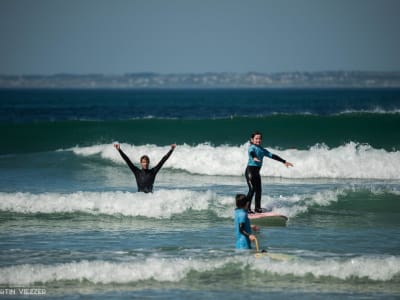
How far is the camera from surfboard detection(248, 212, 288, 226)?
1483 centimetres

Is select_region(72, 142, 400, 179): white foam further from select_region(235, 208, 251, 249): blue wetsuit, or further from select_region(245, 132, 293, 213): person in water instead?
select_region(235, 208, 251, 249): blue wetsuit

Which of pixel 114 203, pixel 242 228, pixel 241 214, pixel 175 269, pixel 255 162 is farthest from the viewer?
pixel 114 203

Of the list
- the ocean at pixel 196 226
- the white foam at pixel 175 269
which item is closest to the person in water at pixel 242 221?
the ocean at pixel 196 226

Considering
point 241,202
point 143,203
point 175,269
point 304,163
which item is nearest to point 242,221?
point 241,202

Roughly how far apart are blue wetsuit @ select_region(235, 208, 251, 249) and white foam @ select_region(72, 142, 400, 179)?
11.4 meters

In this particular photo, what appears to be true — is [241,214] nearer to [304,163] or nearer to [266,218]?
[266,218]

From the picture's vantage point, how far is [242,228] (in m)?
11.7

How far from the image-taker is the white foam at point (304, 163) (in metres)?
23.5

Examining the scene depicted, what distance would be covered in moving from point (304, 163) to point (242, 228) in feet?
41.5

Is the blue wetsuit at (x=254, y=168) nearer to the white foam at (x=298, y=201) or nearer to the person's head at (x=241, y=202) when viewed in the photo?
the white foam at (x=298, y=201)

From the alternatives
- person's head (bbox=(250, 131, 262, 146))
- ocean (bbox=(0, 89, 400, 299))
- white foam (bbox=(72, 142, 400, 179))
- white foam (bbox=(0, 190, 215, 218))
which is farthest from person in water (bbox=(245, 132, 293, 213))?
white foam (bbox=(72, 142, 400, 179))

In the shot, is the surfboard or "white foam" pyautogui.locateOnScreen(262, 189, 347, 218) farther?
"white foam" pyautogui.locateOnScreen(262, 189, 347, 218)

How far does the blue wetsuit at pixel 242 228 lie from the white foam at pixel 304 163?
1144 cm

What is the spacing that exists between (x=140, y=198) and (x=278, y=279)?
18.7ft
